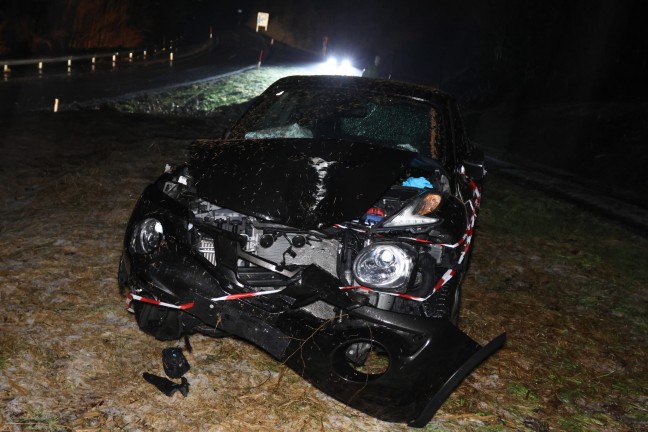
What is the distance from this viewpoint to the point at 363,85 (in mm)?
5402

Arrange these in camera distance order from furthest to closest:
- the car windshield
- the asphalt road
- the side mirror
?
the asphalt road < the car windshield < the side mirror

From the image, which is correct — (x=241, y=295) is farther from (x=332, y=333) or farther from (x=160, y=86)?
(x=160, y=86)

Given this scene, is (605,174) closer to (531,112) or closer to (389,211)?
(531,112)

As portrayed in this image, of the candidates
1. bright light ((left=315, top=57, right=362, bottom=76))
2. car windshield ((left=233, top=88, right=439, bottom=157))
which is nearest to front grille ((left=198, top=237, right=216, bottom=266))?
car windshield ((left=233, top=88, right=439, bottom=157))

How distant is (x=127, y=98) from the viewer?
52.1 ft

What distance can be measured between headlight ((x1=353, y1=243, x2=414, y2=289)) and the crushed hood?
0.80 feet

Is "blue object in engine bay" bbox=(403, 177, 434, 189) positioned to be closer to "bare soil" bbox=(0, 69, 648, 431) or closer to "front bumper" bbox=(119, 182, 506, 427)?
"front bumper" bbox=(119, 182, 506, 427)

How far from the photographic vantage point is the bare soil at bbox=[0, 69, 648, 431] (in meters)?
3.31

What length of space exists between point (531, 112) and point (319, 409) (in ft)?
56.2

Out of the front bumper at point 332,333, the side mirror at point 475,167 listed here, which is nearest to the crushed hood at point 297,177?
the front bumper at point 332,333

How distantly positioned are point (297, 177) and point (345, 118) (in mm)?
1632

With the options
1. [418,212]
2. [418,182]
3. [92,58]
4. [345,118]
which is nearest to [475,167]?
[418,182]

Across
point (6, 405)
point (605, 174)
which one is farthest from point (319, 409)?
point (605, 174)

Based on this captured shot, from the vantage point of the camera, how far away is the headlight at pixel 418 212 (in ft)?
11.4
